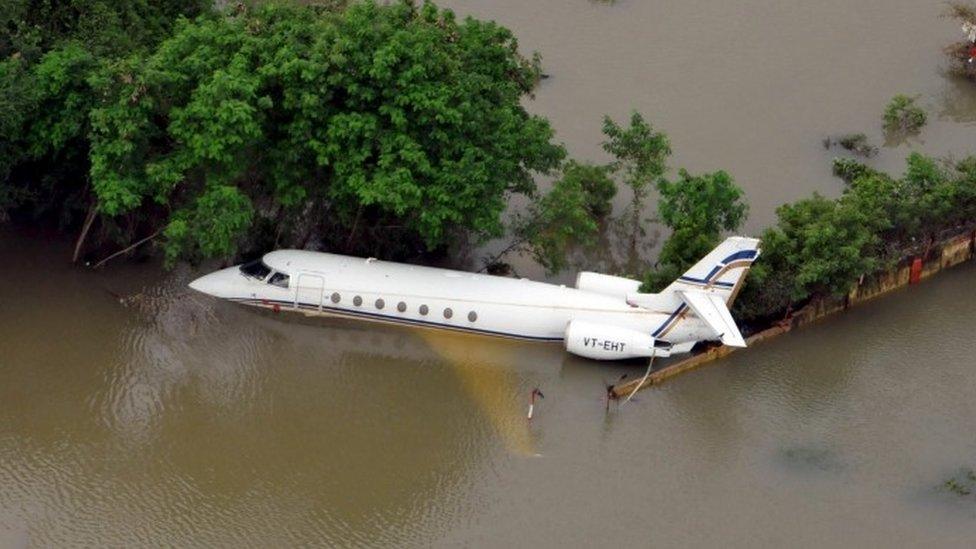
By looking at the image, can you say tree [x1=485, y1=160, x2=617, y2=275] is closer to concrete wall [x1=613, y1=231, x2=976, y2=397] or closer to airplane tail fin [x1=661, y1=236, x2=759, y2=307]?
airplane tail fin [x1=661, y1=236, x2=759, y2=307]

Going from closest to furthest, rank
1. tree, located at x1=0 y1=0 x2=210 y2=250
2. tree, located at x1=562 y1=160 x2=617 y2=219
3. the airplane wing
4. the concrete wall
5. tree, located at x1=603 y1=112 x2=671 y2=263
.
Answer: the airplane wing < the concrete wall < tree, located at x1=0 y1=0 x2=210 y2=250 < tree, located at x1=603 y1=112 x2=671 y2=263 < tree, located at x1=562 y1=160 x2=617 y2=219

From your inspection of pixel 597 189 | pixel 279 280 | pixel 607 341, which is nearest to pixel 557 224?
pixel 607 341

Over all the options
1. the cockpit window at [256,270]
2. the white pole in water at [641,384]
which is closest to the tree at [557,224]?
the white pole in water at [641,384]

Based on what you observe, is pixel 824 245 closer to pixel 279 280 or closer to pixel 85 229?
pixel 279 280

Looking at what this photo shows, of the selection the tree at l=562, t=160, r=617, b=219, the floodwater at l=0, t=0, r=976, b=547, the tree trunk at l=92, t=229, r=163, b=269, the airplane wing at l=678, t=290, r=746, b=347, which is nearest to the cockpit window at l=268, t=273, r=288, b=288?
the floodwater at l=0, t=0, r=976, b=547

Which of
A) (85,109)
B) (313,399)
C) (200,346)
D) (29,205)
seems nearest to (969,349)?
(313,399)

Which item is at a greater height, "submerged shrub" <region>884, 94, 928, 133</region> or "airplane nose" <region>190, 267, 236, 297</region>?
"submerged shrub" <region>884, 94, 928, 133</region>

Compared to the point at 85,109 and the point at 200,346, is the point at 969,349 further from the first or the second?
the point at 85,109
